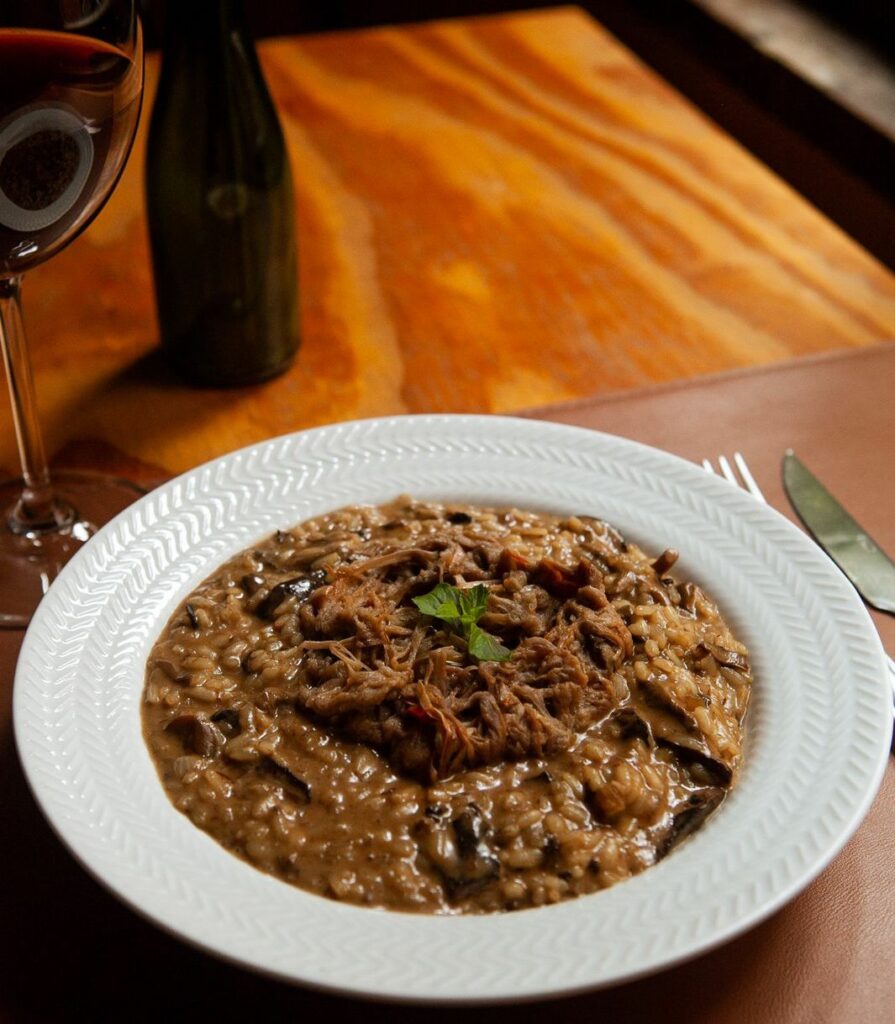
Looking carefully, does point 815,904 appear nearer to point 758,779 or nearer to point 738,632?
point 758,779

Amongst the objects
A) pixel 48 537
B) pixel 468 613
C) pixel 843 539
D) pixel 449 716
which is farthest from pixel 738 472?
pixel 48 537

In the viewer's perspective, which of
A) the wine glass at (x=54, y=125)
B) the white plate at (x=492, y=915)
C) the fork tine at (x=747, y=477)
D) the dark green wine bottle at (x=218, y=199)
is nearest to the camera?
the white plate at (x=492, y=915)

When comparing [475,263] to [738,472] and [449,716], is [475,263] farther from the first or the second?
[449,716]

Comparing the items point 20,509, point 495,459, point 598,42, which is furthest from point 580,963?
point 598,42

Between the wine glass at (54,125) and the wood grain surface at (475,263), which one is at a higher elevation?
the wine glass at (54,125)

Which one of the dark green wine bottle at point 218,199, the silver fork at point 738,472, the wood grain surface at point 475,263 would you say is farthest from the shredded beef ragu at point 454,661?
the dark green wine bottle at point 218,199

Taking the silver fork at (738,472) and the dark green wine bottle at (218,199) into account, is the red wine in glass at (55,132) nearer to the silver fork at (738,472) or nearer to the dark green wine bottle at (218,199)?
the dark green wine bottle at (218,199)
